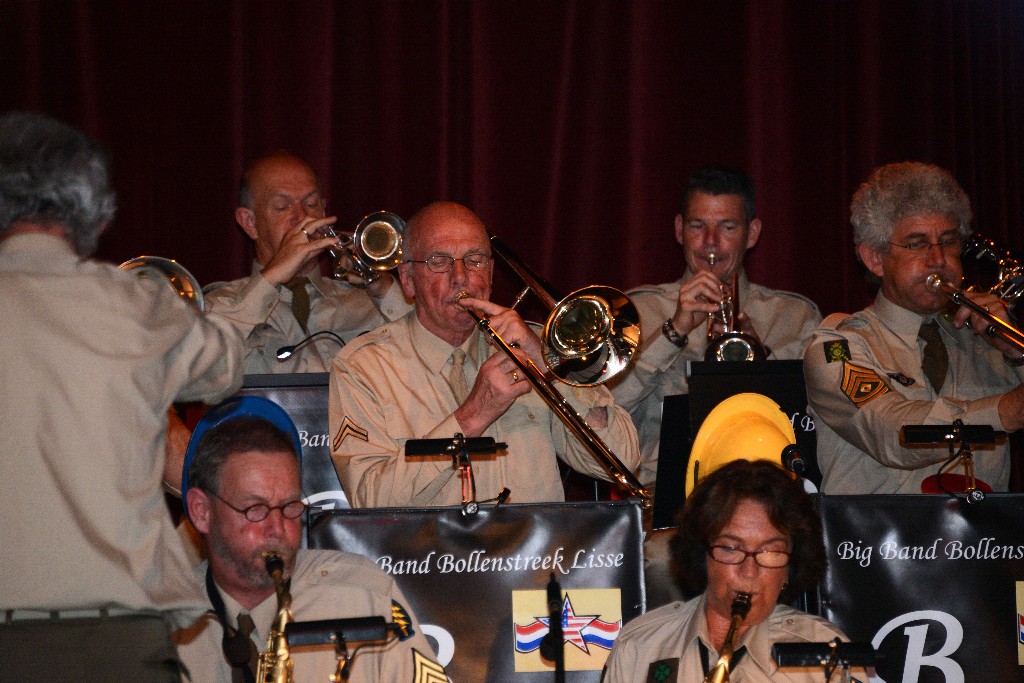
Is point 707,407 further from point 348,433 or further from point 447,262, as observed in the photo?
point 348,433

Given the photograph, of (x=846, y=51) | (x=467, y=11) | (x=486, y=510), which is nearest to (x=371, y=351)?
(x=486, y=510)

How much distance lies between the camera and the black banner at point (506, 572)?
10.8 ft

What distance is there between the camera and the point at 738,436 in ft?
12.0

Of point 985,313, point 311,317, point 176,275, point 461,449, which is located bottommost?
point 461,449

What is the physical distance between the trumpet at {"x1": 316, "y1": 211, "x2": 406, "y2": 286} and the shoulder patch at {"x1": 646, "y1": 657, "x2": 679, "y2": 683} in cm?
221

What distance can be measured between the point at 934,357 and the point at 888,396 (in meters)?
0.44

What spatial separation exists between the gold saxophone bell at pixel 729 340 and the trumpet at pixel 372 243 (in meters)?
1.34

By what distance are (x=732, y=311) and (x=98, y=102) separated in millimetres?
3208

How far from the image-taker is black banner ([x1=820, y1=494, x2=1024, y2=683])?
3.47 m

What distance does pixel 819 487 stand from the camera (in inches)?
178

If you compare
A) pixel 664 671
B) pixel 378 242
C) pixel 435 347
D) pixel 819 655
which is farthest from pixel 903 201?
pixel 819 655

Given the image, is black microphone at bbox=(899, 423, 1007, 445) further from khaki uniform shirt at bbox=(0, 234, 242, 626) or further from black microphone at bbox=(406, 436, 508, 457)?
khaki uniform shirt at bbox=(0, 234, 242, 626)

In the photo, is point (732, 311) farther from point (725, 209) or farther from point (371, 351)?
point (371, 351)

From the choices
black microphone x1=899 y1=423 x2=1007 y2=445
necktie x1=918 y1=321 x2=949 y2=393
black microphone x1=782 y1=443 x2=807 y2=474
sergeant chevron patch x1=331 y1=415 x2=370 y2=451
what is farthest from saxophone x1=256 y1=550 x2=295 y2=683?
necktie x1=918 y1=321 x2=949 y2=393
